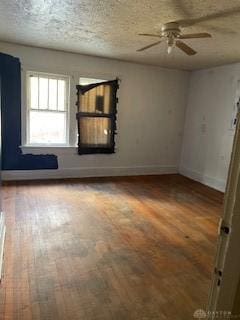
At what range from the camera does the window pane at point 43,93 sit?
4.80 metres

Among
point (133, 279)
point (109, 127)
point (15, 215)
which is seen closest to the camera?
point (133, 279)

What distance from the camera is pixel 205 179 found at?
547cm

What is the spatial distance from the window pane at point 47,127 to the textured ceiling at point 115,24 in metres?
1.24

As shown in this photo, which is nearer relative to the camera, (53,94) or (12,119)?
(12,119)

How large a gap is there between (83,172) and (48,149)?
0.88 metres

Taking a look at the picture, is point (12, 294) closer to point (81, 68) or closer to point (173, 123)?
point (81, 68)

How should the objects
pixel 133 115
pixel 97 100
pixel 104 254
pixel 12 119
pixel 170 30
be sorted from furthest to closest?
pixel 133 115 → pixel 97 100 → pixel 12 119 → pixel 170 30 → pixel 104 254

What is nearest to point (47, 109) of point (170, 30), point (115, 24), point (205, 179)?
point (115, 24)

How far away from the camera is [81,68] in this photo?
16.2ft

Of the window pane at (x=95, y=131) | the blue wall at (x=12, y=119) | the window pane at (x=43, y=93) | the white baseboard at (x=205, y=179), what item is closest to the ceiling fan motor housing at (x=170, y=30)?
the window pane at (x=95, y=131)

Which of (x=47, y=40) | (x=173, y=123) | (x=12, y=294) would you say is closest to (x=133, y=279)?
(x=12, y=294)

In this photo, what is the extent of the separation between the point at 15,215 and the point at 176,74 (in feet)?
14.9

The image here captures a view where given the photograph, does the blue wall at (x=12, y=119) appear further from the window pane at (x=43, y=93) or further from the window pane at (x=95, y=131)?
the window pane at (x=95, y=131)

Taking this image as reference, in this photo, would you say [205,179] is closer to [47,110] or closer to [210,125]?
[210,125]
